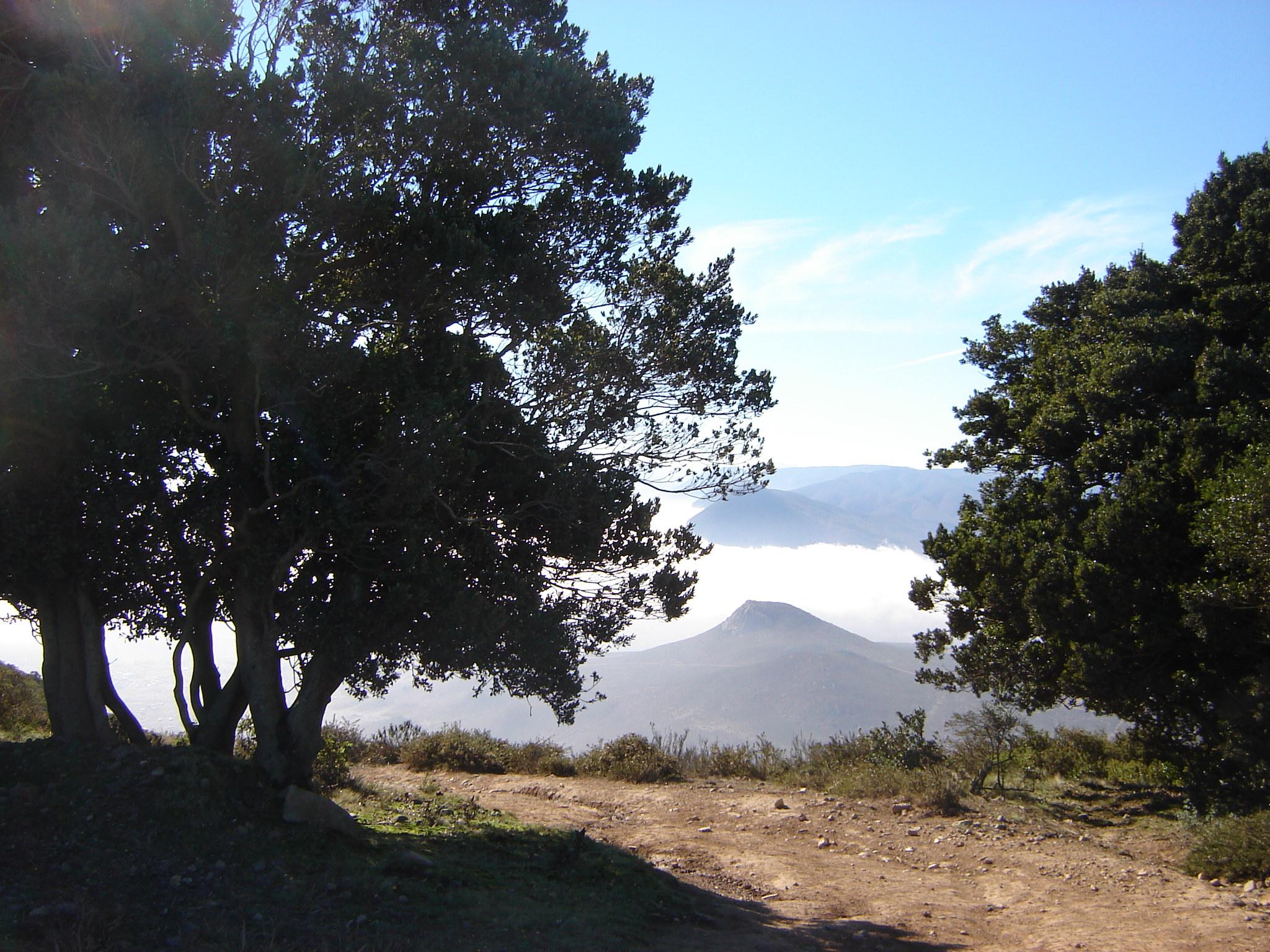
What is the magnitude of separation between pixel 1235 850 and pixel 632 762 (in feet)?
34.2

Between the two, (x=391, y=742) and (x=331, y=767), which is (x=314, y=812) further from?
(x=391, y=742)

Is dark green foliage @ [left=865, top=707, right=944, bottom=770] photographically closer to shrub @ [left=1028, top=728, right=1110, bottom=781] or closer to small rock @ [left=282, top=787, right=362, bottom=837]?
shrub @ [left=1028, top=728, right=1110, bottom=781]

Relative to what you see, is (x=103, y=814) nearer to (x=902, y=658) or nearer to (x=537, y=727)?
(x=537, y=727)

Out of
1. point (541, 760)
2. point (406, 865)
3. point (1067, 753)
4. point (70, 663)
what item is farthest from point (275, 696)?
point (1067, 753)

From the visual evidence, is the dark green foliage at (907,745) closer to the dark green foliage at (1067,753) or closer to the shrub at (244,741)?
the dark green foliage at (1067,753)

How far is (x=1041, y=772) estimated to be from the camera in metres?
16.3

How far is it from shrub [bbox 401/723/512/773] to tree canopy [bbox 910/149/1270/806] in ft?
32.5

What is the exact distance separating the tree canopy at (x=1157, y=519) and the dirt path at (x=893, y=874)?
1937 millimetres

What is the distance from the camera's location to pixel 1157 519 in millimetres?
11930

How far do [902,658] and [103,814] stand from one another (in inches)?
4237

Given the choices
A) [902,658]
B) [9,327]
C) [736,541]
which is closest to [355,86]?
[9,327]

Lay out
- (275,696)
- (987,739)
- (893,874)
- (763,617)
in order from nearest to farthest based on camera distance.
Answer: (275,696) → (893,874) → (987,739) → (763,617)

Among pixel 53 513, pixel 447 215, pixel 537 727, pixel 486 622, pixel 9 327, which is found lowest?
pixel 537 727

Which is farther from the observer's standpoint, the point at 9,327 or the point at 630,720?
the point at 630,720
